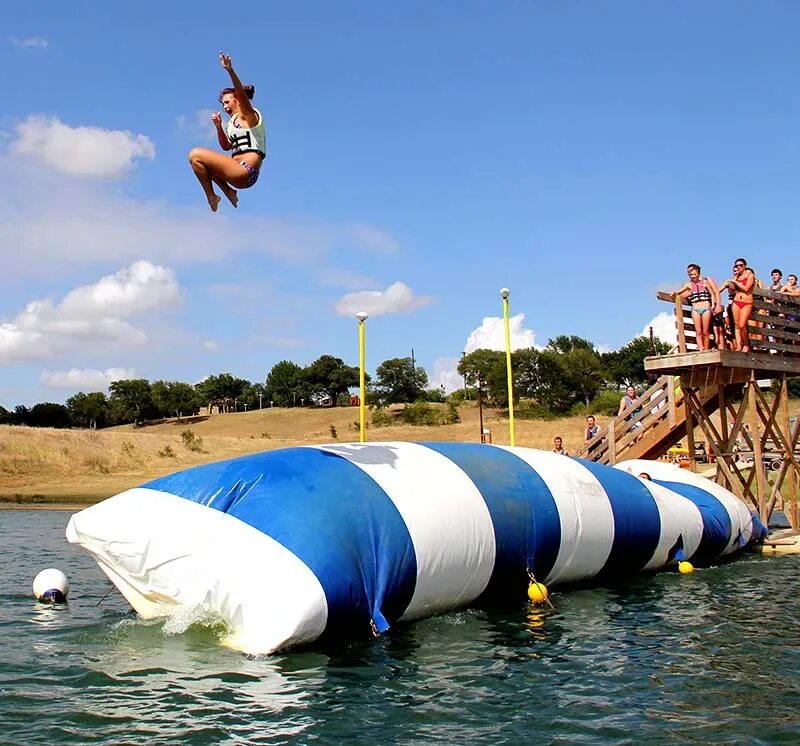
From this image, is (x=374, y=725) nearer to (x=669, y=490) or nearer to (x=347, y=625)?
(x=347, y=625)

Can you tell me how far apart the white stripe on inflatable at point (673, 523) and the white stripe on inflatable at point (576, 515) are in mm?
1655

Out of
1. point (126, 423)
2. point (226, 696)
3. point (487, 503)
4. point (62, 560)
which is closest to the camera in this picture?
point (226, 696)

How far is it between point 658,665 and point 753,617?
9.52 feet

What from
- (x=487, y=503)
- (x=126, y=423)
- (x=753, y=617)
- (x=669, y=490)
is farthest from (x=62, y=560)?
(x=126, y=423)

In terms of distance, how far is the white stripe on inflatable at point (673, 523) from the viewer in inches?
540

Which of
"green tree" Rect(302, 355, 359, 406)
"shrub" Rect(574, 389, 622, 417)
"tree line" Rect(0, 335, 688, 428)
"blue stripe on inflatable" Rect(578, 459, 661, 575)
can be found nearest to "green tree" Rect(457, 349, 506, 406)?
"tree line" Rect(0, 335, 688, 428)

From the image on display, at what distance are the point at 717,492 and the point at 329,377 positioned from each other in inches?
4058

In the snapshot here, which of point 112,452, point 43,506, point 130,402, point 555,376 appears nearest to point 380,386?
point 555,376

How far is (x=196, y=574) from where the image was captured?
29.1 feet

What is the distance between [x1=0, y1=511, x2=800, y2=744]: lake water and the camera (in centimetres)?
668

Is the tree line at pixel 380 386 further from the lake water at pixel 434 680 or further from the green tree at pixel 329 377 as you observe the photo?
the lake water at pixel 434 680

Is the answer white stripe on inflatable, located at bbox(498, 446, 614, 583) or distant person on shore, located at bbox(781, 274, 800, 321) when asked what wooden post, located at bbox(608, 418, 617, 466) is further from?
white stripe on inflatable, located at bbox(498, 446, 614, 583)

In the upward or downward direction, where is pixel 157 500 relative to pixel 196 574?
upward

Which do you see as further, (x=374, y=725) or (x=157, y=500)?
(x=157, y=500)
